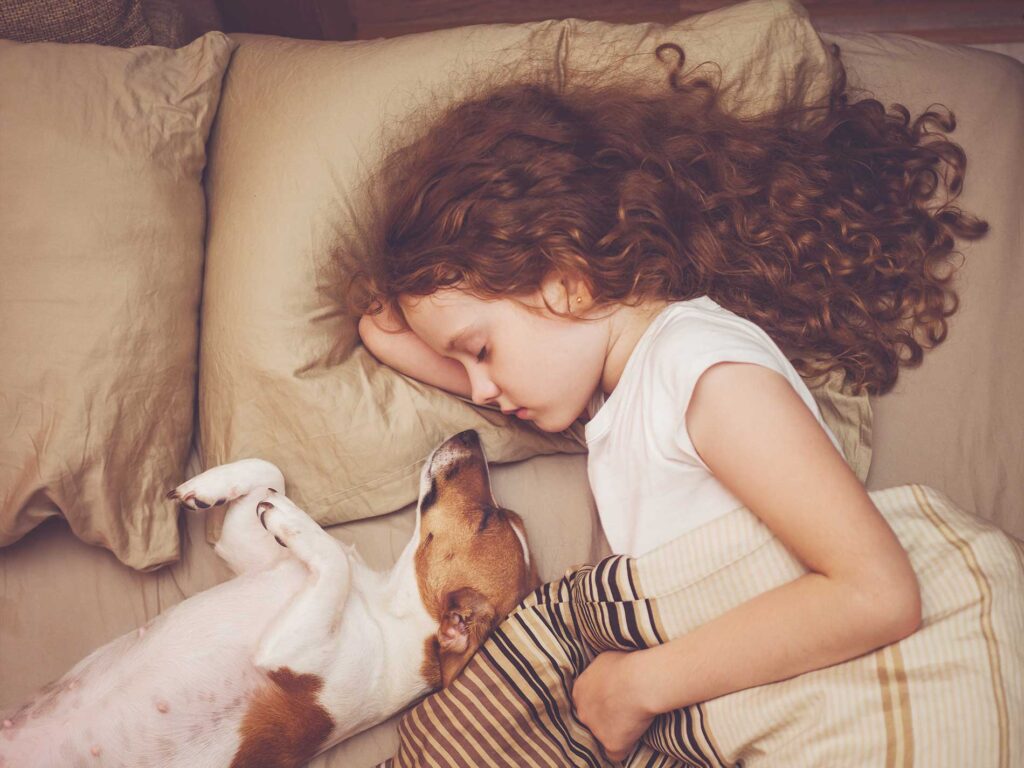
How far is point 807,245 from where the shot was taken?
1497 mm

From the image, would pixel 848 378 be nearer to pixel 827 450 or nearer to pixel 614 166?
pixel 827 450

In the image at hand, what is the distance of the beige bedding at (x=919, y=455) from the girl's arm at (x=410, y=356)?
311 millimetres

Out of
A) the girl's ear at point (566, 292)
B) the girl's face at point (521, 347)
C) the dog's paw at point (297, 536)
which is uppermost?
the girl's ear at point (566, 292)

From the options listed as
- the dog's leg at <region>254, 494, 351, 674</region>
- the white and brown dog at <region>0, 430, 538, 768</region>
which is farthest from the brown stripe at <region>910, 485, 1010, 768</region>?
the dog's leg at <region>254, 494, 351, 674</region>

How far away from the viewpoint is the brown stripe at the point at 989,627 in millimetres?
1104

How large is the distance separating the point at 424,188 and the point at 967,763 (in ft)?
4.42

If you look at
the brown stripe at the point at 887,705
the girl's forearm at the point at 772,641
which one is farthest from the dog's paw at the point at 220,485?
the brown stripe at the point at 887,705

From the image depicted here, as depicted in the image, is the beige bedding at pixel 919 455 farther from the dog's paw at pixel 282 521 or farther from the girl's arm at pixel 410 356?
the girl's arm at pixel 410 356

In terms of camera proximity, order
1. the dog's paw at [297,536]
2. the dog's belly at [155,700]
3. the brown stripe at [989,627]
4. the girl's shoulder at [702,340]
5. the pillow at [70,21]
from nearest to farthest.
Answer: the brown stripe at [989,627]
the girl's shoulder at [702,340]
the dog's belly at [155,700]
the dog's paw at [297,536]
the pillow at [70,21]

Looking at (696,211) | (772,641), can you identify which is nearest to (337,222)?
(696,211)

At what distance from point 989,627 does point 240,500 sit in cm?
139

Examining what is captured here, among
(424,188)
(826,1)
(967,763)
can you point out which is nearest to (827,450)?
(967,763)

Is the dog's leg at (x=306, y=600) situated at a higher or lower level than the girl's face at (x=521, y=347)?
lower

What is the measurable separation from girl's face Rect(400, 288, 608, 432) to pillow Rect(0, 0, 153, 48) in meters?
1.00
